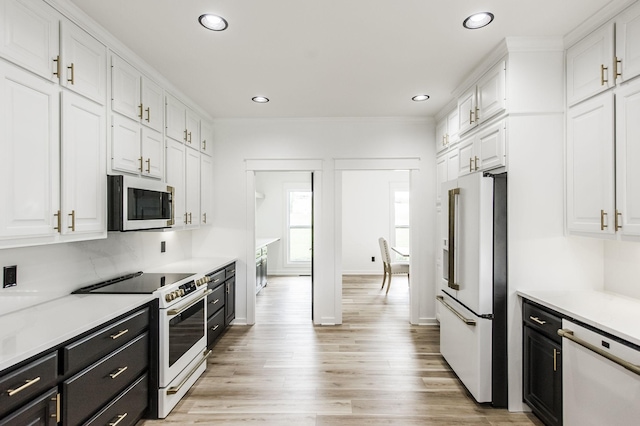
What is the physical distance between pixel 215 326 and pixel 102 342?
199 centimetres

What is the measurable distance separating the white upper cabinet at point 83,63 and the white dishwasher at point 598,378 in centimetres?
314

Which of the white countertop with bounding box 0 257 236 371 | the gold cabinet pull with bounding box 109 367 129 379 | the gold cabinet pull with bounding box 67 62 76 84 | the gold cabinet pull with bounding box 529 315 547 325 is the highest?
the gold cabinet pull with bounding box 67 62 76 84

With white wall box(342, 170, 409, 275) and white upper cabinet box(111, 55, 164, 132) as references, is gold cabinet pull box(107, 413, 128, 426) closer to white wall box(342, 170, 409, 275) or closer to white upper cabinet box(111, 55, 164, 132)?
white upper cabinet box(111, 55, 164, 132)

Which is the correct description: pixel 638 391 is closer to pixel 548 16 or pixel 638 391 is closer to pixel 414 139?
pixel 548 16

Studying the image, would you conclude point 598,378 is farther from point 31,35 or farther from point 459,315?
point 31,35

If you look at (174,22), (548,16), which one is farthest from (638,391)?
(174,22)

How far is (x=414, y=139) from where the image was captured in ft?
15.1

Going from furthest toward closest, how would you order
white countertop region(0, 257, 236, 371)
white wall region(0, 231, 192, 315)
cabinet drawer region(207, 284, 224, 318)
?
cabinet drawer region(207, 284, 224, 318)
white wall region(0, 231, 192, 315)
white countertop region(0, 257, 236, 371)

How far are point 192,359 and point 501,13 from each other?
332 cm

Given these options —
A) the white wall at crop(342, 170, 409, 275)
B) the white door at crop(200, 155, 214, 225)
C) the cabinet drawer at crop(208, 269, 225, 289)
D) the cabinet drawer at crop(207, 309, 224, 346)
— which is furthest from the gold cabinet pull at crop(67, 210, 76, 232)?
the white wall at crop(342, 170, 409, 275)

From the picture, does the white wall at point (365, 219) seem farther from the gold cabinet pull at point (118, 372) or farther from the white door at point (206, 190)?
the gold cabinet pull at point (118, 372)

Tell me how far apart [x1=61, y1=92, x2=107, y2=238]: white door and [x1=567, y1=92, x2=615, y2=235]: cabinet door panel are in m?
3.12

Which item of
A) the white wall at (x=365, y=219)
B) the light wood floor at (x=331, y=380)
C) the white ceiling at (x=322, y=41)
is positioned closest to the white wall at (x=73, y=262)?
the light wood floor at (x=331, y=380)

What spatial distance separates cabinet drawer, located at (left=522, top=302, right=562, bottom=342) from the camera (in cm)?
221
